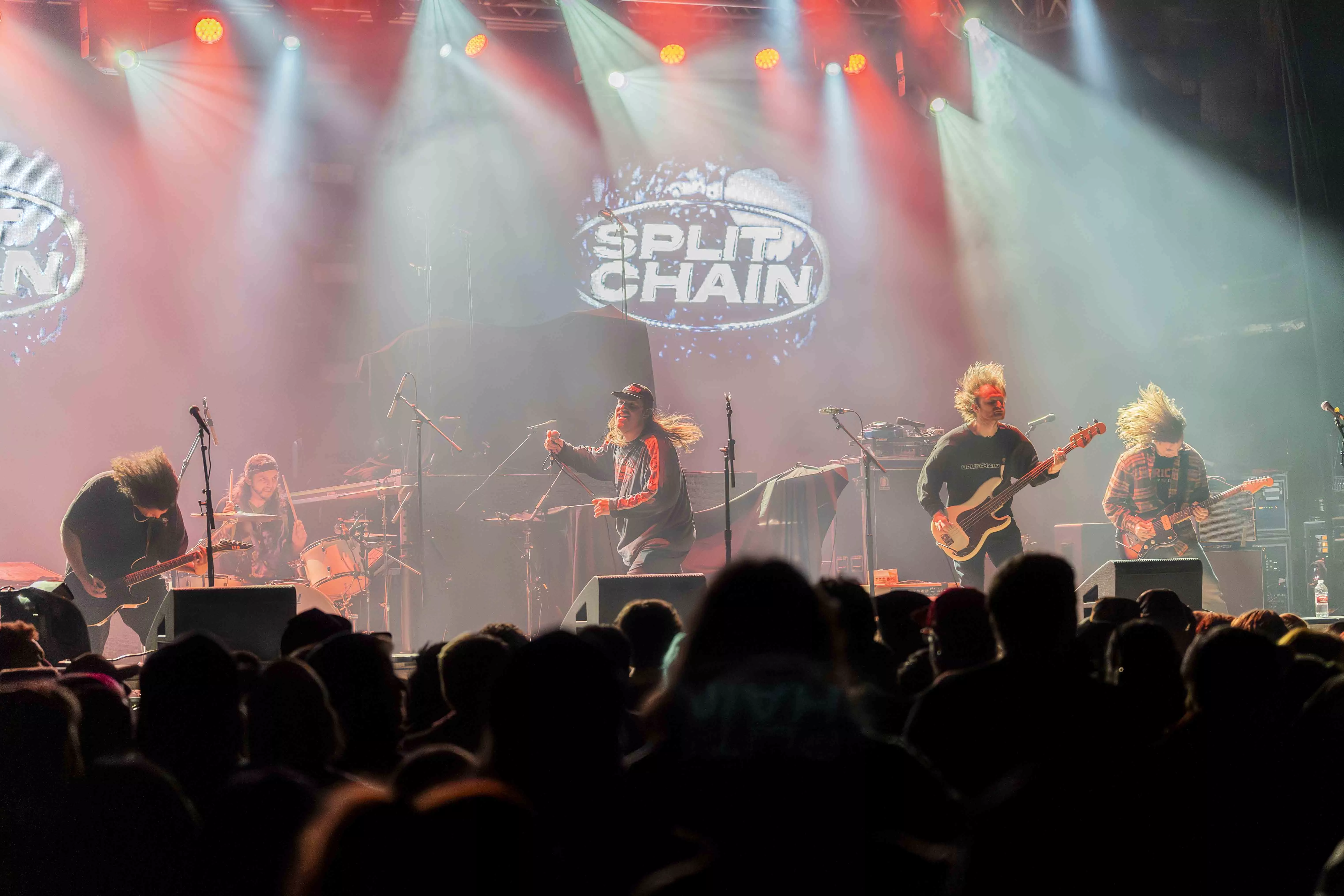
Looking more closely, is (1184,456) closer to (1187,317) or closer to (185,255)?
(1187,317)

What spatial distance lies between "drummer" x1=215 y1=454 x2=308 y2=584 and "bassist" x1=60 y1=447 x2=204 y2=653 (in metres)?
2.31

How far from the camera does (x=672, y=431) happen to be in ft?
35.1

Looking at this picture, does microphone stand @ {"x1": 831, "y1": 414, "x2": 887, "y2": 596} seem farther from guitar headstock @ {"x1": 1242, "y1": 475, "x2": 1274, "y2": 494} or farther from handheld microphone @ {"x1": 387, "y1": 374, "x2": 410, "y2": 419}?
handheld microphone @ {"x1": 387, "y1": 374, "x2": 410, "y2": 419}

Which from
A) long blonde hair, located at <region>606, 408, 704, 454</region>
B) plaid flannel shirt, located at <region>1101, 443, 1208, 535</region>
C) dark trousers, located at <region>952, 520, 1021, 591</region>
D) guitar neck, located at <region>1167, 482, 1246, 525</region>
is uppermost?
long blonde hair, located at <region>606, 408, 704, 454</region>

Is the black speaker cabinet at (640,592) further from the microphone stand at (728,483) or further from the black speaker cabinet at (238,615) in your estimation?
the black speaker cabinet at (238,615)

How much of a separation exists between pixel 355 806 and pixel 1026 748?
1564 millimetres

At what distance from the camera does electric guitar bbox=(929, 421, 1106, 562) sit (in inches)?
397

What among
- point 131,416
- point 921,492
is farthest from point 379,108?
point 921,492

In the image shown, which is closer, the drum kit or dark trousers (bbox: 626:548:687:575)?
dark trousers (bbox: 626:548:687:575)

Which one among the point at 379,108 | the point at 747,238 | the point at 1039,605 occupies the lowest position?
the point at 1039,605

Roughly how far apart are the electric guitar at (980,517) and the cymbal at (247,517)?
21.5 feet

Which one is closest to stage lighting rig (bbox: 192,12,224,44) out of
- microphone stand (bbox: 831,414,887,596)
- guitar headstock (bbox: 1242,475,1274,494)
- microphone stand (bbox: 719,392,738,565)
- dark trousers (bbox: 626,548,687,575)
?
microphone stand (bbox: 719,392,738,565)

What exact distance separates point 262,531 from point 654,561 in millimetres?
4513

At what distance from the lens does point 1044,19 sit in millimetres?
13234
